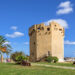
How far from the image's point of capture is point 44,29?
40.2m

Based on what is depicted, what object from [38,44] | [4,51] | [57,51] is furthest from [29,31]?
A: [4,51]

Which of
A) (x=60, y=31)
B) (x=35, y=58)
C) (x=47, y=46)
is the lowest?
(x=35, y=58)

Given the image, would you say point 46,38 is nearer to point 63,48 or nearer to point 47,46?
point 47,46

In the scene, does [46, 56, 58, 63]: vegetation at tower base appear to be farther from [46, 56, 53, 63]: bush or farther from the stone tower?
the stone tower

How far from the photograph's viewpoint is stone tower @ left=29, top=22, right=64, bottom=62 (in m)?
40.0

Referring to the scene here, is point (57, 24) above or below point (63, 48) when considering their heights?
above

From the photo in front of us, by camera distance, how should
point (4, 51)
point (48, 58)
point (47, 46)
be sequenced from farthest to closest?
point (47, 46)
point (48, 58)
point (4, 51)

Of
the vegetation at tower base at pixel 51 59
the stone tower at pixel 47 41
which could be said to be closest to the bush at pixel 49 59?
the vegetation at tower base at pixel 51 59

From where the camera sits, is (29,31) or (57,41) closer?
(57,41)

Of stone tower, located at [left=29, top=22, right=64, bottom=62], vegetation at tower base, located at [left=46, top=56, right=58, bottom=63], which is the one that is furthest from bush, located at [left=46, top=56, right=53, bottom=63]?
stone tower, located at [left=29, top=22, right=64, bottom=62]

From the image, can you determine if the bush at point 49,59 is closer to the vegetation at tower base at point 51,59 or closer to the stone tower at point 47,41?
the vegetation at tower base at point 51,59

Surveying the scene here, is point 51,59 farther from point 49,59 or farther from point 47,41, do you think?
point 47,41

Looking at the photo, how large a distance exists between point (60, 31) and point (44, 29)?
188 inches

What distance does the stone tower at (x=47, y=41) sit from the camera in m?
40.0
